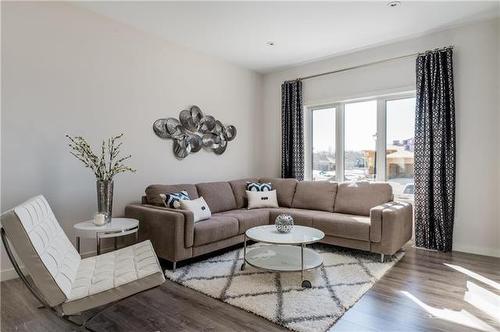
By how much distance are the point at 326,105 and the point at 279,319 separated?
362 centimetres

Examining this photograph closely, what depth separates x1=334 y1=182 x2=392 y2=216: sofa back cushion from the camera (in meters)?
3.79

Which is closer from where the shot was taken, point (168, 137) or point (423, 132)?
point (423, 132)

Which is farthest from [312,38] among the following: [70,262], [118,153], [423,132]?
[70,262]

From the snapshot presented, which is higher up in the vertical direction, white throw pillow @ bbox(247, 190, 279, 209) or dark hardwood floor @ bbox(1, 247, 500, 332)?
white throw pillow @ bbox(247, 190, 279, 209)

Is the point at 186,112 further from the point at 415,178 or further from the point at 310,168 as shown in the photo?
the point at 415,178

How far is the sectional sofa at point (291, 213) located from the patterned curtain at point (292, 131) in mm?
574

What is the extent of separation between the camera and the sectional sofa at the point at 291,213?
3014 millimetres

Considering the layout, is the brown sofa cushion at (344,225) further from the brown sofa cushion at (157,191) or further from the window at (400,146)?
the brown sofa cushion at (157,191)

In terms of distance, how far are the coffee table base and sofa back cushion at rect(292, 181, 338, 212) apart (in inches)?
41.3

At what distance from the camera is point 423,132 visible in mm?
3754

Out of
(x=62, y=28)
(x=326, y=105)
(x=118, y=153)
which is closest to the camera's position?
(x=62, y=28)

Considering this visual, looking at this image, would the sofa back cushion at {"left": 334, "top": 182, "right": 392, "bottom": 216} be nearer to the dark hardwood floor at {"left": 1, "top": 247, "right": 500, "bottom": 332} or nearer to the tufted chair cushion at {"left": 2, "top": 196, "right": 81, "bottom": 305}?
the dark hardwood floor at {"left": 1, "top": 247, "right": 500, "bottom": 332}

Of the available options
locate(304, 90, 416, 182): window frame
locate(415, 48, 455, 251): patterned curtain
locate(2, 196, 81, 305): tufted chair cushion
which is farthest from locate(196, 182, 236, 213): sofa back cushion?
locate(415, 48, 455, 251): patterned curtain

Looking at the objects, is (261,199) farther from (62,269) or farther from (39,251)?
(39,251)
